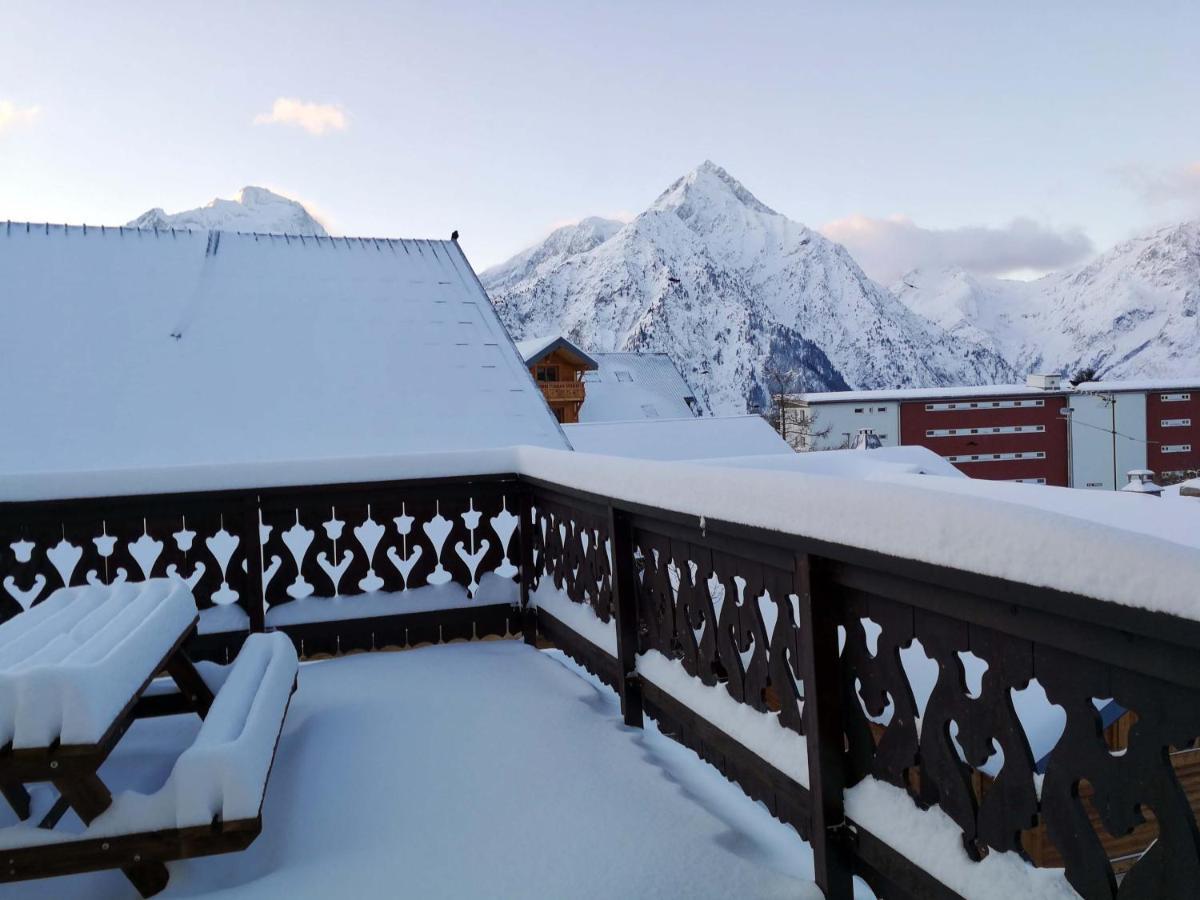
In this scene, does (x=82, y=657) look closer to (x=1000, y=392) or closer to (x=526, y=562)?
(x=526, y=562)

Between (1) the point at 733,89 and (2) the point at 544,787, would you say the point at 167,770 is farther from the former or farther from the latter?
(1) the point at 733,89

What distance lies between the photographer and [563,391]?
111ft

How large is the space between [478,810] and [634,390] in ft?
138

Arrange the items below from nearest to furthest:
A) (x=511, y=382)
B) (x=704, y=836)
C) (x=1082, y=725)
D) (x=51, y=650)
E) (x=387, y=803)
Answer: (x=1082, y=725), (x=51, y=650), (x=704, y=836), (x=387, y=803), (x=511, y=382)

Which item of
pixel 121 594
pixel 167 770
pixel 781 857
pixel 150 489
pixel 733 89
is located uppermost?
pixel 733 89

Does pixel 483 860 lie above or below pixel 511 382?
below

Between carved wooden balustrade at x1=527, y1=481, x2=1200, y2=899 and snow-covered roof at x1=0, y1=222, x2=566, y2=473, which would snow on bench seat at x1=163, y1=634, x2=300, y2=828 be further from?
snow-covered roof at x1=0, y1=222, x2=566, y2=473

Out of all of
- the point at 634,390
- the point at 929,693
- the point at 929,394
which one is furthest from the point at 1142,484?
the point at 929,394

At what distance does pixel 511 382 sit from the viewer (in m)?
12.2

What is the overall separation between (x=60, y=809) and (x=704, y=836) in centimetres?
187

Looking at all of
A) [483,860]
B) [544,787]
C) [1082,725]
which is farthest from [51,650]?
[1082,725]

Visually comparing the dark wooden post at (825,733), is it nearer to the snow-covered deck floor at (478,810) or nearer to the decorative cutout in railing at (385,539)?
the snow-covered deck floor at (478,810)

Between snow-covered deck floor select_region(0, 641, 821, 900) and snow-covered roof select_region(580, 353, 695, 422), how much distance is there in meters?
38.1

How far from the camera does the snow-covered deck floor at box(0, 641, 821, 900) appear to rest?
7.40 ft
